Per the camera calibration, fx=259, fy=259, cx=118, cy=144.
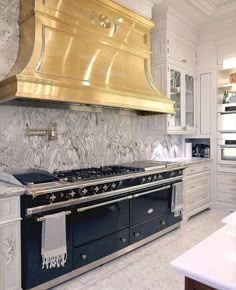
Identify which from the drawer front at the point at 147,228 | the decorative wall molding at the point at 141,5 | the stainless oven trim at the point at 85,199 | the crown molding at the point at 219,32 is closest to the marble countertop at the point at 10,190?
the stainless oven trim at the point at 85,199

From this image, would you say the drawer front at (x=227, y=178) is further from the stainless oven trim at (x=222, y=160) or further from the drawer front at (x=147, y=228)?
the drawer front at (x=147, y=228)

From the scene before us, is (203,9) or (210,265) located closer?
(210,265)

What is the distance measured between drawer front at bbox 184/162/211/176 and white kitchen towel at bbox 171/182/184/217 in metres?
0.34

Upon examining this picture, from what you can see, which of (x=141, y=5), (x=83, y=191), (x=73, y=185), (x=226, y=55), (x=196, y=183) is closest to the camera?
(x=73, y=185)

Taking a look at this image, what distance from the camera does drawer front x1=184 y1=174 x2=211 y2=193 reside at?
386 centimetres

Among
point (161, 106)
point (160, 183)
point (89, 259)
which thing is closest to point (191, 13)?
point (161, 106)

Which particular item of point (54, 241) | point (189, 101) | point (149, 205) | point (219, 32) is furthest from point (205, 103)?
point (54, 241)

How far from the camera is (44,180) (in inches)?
85.9

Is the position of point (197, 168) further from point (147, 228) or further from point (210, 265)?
point (210, 265)

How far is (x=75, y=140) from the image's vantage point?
3029 millimetres

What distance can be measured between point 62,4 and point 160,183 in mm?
2229

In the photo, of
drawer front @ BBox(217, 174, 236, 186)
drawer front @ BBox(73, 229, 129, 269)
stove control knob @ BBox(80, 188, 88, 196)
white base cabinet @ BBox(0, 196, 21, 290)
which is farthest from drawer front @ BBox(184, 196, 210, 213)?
white base cabinet @ BBox(0, 196, 21, 290)

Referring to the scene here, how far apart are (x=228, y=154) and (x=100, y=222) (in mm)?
2849

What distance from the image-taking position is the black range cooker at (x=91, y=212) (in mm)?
1984
